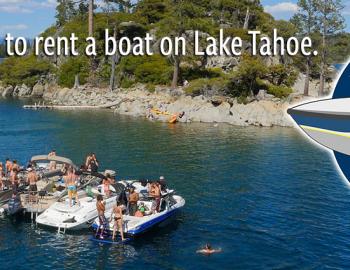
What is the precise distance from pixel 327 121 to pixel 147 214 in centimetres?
2589

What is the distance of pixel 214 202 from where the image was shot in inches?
1305

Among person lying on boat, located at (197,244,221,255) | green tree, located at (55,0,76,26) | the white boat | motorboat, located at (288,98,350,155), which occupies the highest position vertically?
green tree, located at (55,0,76,26)

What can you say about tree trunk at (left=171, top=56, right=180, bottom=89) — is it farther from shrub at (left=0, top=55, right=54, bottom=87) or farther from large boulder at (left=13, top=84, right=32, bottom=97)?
large boulder at (left=13, top=84, right=32, bottom=97)

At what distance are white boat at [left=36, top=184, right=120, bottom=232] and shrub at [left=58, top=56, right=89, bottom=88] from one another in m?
78.1

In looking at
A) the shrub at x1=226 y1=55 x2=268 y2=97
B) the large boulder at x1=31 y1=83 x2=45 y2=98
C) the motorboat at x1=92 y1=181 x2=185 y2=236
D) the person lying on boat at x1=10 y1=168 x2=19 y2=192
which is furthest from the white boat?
the large boulder at x1=31 y1=83 x2=45 y2=98

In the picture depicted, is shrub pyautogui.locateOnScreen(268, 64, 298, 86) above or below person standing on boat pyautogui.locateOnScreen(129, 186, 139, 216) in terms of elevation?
above

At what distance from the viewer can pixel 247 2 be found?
109 m

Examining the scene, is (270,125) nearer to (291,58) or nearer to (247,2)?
(291,58)

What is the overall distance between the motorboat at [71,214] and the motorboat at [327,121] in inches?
1006

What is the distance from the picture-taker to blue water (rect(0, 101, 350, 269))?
2408 cm

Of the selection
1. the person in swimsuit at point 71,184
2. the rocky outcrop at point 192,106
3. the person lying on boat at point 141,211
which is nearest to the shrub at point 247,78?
the rocky outcrop at point 192,106

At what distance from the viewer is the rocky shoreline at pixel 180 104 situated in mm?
68812

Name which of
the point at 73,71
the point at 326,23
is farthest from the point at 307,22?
the point at 73,71

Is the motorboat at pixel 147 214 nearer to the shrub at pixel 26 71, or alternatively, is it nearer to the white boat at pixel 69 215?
the white boat at pixel 69 215
